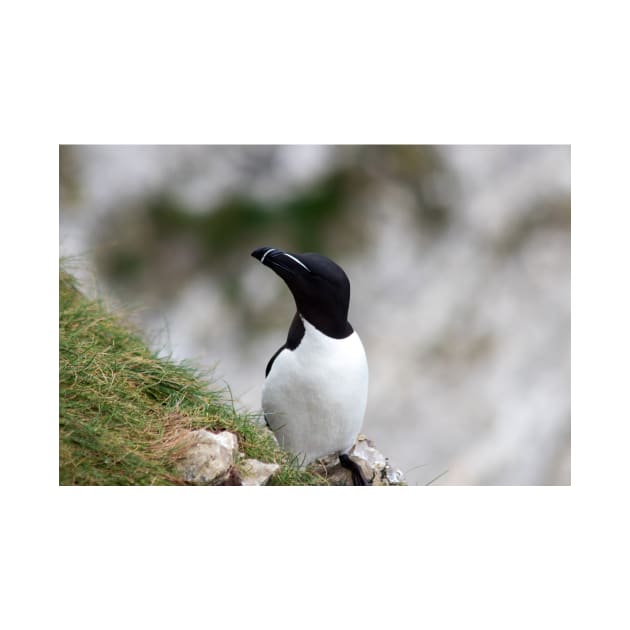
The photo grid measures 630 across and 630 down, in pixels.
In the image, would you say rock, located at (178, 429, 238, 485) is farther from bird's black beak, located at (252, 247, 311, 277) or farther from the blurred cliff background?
the blurred cliff background

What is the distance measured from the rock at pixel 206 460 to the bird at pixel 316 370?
0.64m

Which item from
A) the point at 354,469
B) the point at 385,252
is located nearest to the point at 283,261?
the point at 354,469

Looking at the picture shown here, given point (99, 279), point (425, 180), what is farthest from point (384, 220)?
point (99, 279)

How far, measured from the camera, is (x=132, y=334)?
19.9 ft

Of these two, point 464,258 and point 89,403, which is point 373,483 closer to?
point 89,403

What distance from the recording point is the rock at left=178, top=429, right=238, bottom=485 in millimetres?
4434

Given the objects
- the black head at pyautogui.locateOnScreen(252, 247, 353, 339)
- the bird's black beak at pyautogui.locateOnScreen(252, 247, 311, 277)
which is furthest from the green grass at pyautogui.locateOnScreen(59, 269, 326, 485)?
the bird's black beak at pyautogui.locateOnScreen(252, 247, 311, 277)

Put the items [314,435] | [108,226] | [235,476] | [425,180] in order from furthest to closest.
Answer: [425,180]
[108,226]
[314,435]
[235,476]

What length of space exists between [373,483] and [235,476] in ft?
3.70

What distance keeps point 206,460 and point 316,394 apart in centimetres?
83

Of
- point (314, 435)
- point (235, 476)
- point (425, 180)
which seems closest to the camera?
point (235, 476)

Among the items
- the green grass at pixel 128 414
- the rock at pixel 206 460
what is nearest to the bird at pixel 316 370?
the green grass at pixel 128 414

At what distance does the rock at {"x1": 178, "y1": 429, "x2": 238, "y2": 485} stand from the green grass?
7 cm

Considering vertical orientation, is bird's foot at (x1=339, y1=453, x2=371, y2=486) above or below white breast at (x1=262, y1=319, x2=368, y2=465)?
below
